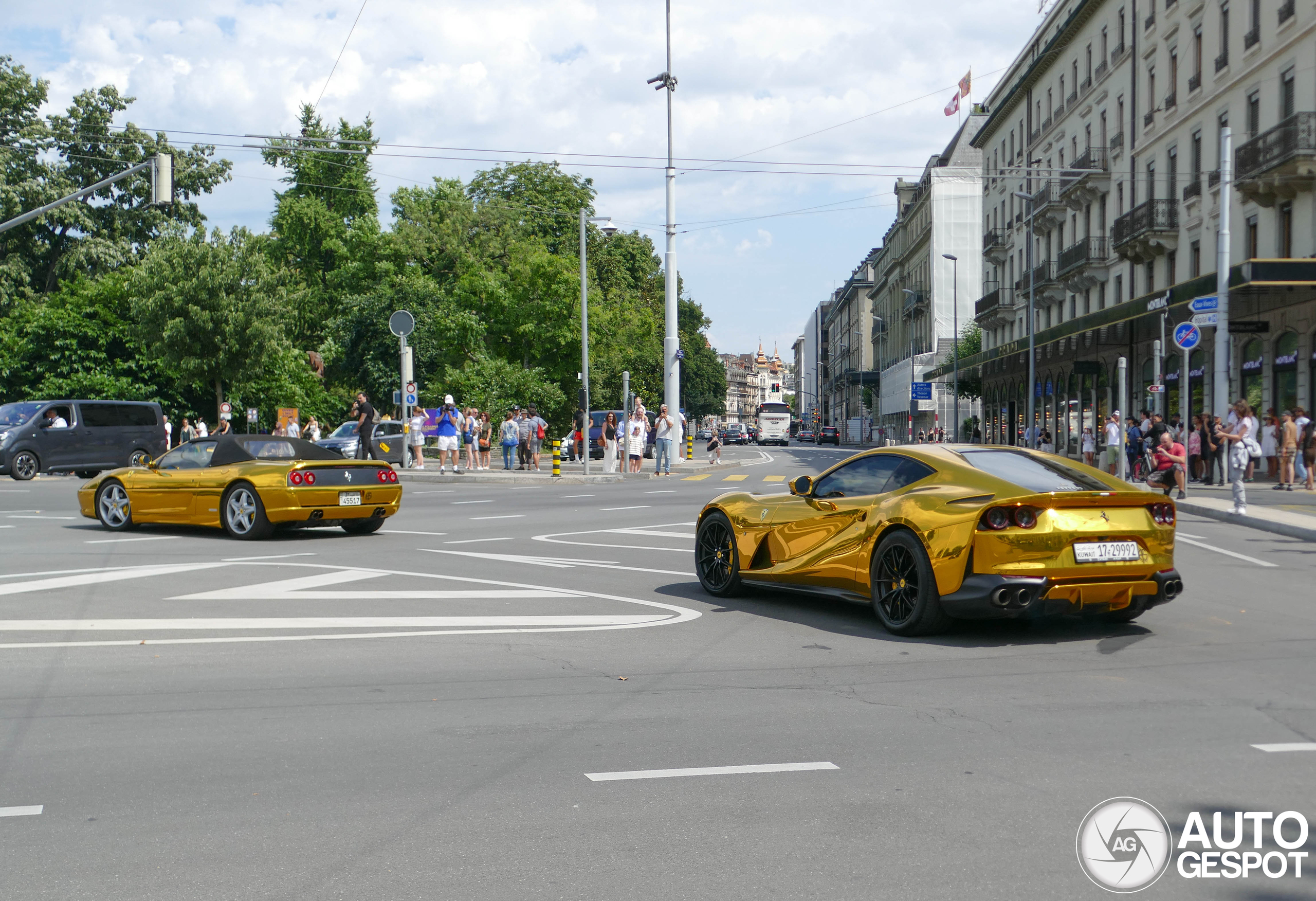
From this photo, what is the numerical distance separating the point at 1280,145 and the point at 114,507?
28.6 meters

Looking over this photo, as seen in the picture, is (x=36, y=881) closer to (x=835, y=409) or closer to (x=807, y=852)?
(x=807, y=852)

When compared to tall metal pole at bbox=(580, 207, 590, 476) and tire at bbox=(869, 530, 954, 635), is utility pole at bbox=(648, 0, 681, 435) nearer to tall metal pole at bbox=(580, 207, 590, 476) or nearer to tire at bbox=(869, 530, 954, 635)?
tall metal pole at bbox=(580, 207, 590, 476)

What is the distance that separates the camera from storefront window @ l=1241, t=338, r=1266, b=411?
33.6 m

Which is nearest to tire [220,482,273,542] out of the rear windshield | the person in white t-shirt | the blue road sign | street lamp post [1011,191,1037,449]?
the rear windshield

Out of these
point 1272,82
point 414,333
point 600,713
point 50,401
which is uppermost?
point 1272,82

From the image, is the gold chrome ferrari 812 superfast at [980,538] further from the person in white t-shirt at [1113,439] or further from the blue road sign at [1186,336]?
the person in white t-shirt at [1113,439]

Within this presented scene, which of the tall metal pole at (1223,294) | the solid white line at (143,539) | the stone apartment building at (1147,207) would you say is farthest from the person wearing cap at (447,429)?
the tall metal pole at (1223,294)

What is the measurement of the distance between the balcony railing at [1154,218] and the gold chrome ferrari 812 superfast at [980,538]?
3703 cm

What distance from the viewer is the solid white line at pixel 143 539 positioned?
14.7m

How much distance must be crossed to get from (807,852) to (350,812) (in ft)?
5.24

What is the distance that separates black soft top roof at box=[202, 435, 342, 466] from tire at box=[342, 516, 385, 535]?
39.1 inches

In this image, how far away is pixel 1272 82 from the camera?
34.4 m

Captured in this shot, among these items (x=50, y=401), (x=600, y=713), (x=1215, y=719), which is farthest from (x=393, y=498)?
(x=50, y=401)

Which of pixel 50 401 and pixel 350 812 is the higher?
Result: pixel 50 401
